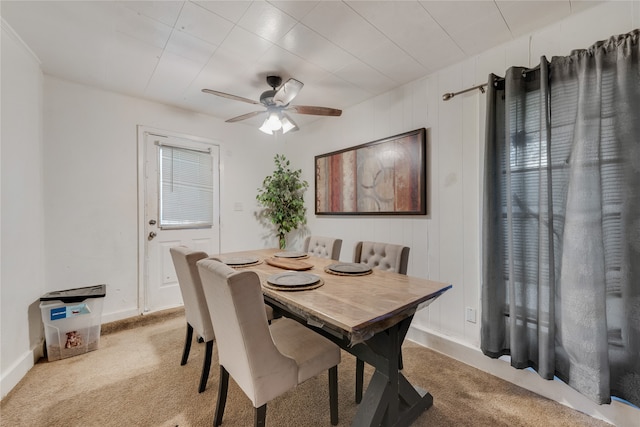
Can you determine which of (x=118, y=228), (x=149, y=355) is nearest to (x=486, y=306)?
(x=149, y=355)

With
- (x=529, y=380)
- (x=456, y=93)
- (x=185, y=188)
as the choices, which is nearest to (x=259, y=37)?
(x=456, y=93)

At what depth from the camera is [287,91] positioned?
6.48 ft

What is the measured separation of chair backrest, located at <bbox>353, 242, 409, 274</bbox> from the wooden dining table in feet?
1.41

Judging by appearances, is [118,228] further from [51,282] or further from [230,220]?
[230,220]

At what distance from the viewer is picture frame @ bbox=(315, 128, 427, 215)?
2.41 metres

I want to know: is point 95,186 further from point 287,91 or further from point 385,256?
point 385,256

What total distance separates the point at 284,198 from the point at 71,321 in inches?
96.4

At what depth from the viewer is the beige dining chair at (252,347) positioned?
107cm

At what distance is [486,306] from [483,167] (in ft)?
3.37

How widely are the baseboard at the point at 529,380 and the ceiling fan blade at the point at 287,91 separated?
234 cm

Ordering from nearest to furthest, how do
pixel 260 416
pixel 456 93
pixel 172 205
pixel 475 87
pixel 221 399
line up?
1. pixel 260 416
2. pixel 221 399
3. pixel 475 87
4. pixel 456 93
5. pixel 172 205

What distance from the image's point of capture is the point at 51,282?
235cm

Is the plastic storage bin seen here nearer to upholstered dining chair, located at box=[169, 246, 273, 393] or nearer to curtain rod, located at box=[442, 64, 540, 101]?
upholstered dining chair, located at box=[169, 246, 273, 393]

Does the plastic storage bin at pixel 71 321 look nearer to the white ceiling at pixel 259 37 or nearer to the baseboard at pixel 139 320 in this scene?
the baseboard at pixel 139 320
